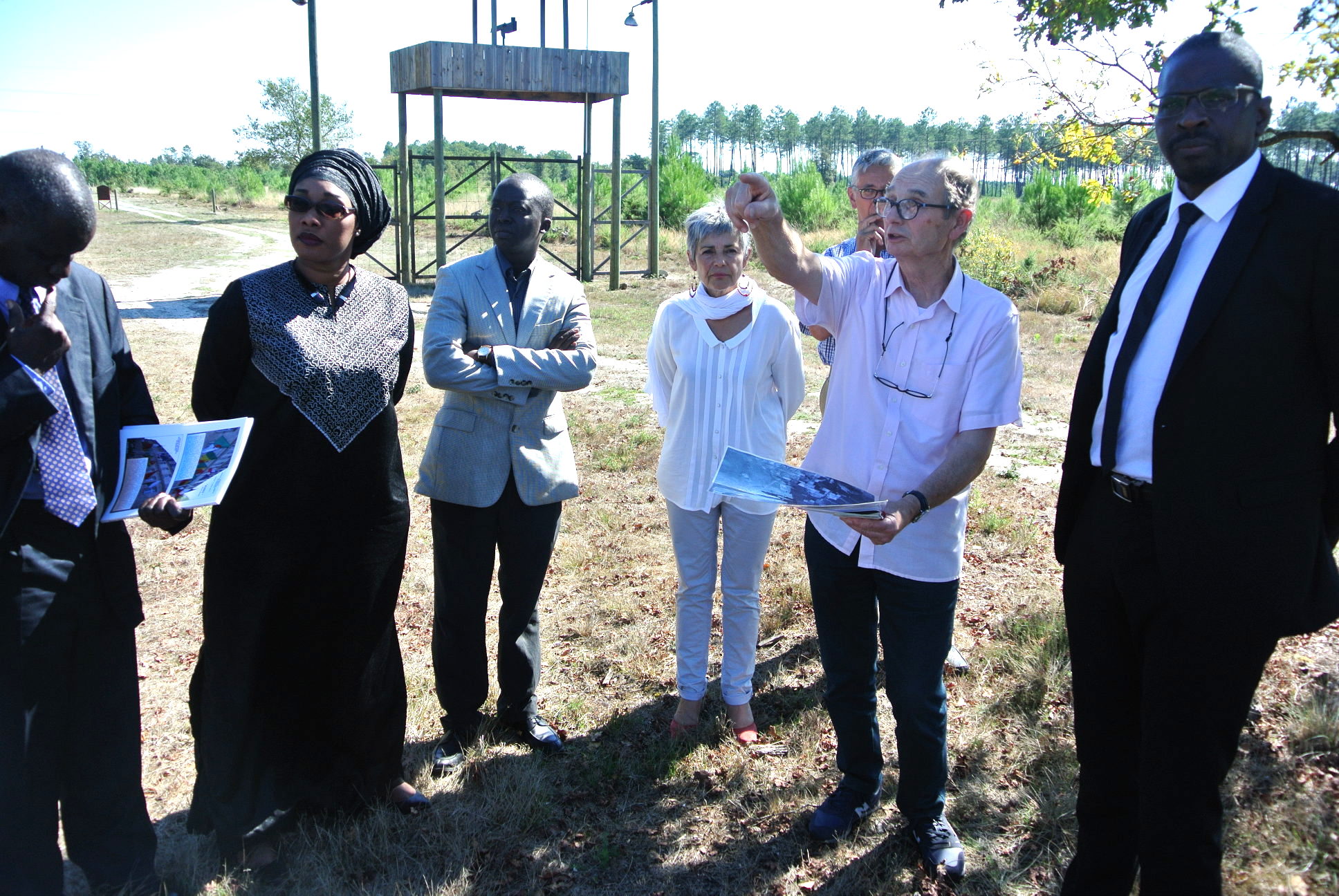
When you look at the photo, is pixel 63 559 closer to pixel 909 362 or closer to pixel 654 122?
pixel 909 362

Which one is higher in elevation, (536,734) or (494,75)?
(494,75)

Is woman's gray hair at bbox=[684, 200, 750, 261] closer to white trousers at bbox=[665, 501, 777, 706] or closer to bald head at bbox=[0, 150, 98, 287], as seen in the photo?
white trousers at bbox=[665, 501, 777, 706]

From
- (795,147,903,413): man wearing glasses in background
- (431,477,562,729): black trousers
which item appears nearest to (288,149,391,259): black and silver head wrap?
(431,477,562,729): black trousers

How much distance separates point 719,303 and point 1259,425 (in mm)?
2088

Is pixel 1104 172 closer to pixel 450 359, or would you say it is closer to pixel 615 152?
pixel 450 359

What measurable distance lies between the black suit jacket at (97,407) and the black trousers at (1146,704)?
8.80 feet

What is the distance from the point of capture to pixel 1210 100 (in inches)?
91.3

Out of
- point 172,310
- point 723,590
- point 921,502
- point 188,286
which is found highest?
point 921,502

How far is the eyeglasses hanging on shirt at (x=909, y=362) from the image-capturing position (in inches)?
116

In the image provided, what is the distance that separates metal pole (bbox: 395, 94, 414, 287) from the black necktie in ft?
54.1

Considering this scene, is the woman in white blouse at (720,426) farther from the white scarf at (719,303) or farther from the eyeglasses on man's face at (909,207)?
the eyeglasses on man's face at (909,207)

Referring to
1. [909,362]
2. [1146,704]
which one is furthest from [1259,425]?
[909,362]

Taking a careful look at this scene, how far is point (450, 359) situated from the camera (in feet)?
11.5

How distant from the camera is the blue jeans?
120 inches
